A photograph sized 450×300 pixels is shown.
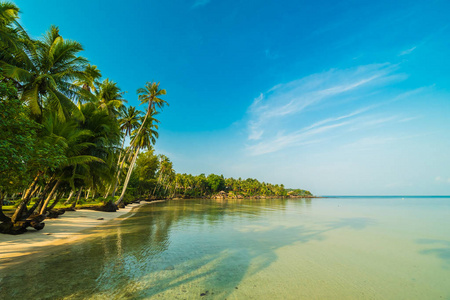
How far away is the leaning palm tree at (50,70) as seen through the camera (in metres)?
10.8

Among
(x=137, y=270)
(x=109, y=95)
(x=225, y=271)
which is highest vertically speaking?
(x=109, y=95)

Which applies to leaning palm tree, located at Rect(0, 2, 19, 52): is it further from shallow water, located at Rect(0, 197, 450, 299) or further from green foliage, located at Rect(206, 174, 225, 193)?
green foliage, located at Rect(206, 174, 225, 193)

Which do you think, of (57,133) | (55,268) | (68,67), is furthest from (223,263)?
(68,67)

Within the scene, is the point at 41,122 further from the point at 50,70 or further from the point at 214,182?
the point at 214,182

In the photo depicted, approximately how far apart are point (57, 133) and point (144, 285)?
10.4 metres

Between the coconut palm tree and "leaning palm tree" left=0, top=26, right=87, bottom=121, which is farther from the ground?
the coconut palm tree

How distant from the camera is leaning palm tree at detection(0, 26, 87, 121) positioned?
10.8 metres

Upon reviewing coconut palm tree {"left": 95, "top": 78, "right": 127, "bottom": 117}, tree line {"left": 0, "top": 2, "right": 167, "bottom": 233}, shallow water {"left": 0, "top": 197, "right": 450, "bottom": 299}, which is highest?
coconut palm tree {"left": 95, "top": 78, "right": 127, "bottom": 117}

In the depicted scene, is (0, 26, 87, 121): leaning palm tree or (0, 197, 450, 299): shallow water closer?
(0, 197, 450, 299): shallow water

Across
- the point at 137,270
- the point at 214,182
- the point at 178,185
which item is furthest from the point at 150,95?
the point at 214,182

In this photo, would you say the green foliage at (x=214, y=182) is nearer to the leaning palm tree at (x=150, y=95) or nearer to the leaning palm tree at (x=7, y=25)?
the leaning palm tree at (x=150, y=95)

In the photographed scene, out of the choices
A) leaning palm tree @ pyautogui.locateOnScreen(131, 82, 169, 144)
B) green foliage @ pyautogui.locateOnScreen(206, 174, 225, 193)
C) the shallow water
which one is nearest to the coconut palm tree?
leaning palm tree @ pyautogui.locateOnScreen(131, 82, 169, 144)

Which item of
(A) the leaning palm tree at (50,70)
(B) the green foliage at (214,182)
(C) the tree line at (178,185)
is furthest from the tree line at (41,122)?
(B) the green foliage at (214,182)

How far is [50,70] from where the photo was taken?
12.3 m
